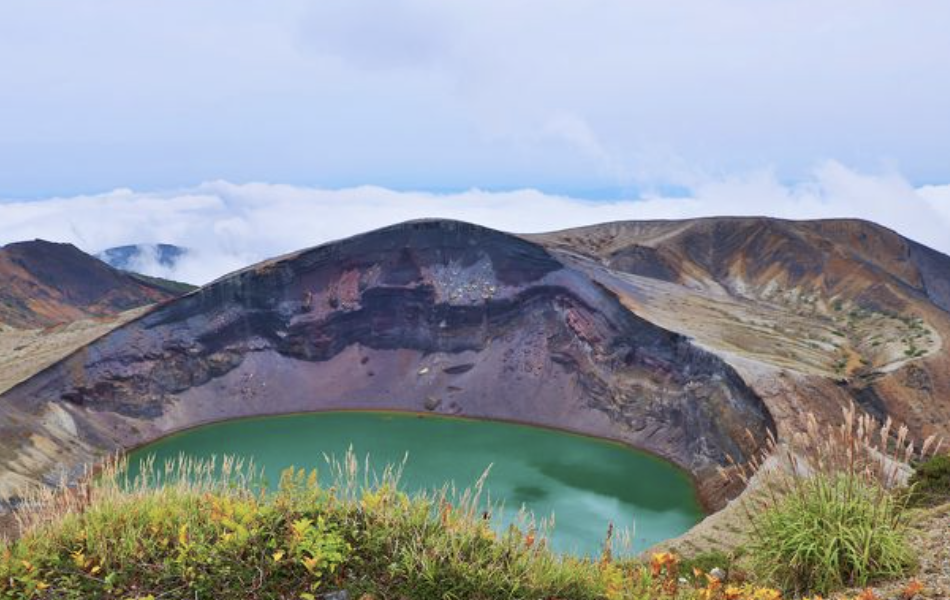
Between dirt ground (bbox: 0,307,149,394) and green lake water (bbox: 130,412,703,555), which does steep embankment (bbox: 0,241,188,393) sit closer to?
dirt ground (bbox: 0,307,149,394)

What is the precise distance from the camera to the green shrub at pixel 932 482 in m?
15.5

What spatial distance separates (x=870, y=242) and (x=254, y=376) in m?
86.3

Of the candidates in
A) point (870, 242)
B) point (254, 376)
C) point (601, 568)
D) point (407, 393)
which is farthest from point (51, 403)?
point (870, 242)

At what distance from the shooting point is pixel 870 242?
10162cm

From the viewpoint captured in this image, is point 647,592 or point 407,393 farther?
point 407,393

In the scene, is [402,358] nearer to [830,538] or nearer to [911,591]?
[830,538]

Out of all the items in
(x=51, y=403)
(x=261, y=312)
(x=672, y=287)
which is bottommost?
(x=51, y=403)

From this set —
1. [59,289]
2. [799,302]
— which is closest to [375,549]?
[799,302]

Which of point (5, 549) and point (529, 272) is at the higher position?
point (529, 272)

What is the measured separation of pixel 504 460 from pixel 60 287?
94716mm

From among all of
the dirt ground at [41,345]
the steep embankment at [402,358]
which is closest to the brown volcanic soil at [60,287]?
the dirt ground at [41,345]

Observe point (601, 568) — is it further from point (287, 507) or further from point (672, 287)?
point (672, 287)

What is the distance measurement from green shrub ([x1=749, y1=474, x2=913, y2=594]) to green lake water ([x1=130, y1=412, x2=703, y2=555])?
919 inches

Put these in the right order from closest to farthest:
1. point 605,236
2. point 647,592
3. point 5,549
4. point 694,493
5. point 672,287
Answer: point 647,592
point 5,549
point 694,493
point 672,287
point 605,236
